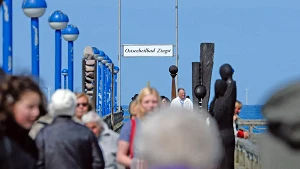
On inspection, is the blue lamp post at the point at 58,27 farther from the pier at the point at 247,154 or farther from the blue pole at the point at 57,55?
the pier at the point at 247,154

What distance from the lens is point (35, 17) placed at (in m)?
16.9

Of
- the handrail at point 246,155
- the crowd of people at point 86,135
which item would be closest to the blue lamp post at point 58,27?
the handrail at point 246,155

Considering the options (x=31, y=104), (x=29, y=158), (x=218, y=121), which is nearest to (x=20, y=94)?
(x=31, y=104)

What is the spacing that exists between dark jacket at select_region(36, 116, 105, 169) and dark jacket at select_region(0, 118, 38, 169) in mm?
1506

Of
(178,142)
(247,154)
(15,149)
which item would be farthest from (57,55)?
(178,142)

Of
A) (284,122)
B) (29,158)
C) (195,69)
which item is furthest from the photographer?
(195,69)

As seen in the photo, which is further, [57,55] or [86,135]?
[57,55]

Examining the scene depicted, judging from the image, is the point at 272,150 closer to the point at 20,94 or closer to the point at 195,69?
the point at 20,94

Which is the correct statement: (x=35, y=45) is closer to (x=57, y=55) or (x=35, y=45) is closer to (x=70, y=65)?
(x=57, y=55)

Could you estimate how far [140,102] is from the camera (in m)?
8.63

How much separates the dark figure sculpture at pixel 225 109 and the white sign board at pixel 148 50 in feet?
142

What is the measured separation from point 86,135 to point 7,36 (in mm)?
6416

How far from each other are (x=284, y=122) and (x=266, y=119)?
4.3 inches

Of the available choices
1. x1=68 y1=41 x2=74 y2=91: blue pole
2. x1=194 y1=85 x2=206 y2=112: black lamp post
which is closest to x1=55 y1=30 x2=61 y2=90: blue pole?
x1=194 y1=85 x2=206 y2=112: black lamp post
